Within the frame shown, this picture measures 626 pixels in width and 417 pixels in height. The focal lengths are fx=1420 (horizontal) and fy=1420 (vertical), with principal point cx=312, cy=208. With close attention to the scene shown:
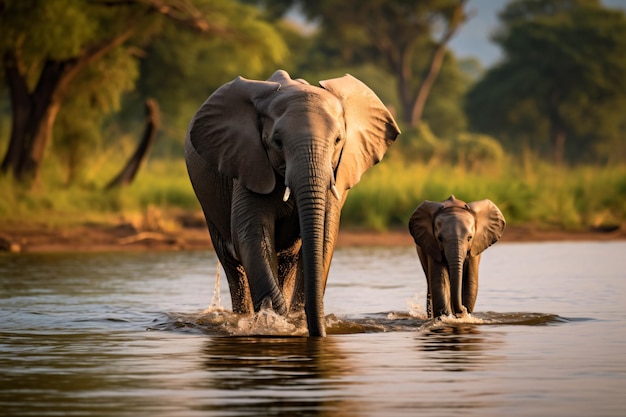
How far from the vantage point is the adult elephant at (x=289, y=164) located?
940 centimetres

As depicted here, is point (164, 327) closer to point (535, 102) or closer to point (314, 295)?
point (314, 295)

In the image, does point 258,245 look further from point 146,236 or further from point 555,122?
point 555,122

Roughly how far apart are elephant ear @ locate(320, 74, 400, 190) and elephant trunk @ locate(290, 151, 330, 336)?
0.60 m

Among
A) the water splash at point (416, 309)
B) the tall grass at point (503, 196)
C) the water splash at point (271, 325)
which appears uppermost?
the tall grass at point (503, 196)

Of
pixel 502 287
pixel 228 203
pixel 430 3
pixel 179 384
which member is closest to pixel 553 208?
pixel 502 287

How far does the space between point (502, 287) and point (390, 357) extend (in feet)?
21.5

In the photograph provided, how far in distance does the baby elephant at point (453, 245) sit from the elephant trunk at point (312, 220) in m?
1.81

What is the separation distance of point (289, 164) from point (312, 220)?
42cm

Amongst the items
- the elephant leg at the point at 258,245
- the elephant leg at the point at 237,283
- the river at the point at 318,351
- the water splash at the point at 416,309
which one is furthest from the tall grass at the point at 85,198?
the elephant leg at the point at 258,245

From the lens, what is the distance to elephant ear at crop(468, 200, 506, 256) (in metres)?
11.6

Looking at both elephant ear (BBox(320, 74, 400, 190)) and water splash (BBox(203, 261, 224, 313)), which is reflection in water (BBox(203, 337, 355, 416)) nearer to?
elephant ear (BBox(320, 74, 400, 190))

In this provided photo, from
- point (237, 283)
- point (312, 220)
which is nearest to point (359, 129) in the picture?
point (312, 220)

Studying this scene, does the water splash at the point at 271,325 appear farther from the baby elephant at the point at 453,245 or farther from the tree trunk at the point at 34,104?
the tree trunk at the point at 34,104

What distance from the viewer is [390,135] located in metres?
10.9
